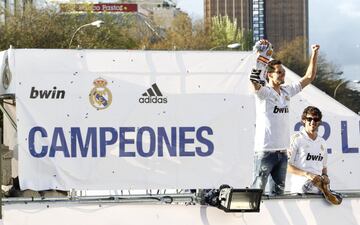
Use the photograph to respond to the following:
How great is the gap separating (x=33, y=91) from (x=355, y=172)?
4012mm

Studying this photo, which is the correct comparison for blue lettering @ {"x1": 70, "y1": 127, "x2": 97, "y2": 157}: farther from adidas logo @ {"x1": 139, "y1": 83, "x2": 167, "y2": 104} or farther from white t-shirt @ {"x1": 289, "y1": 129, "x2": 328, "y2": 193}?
white t-shirt @ {"x1": 289, "y1": 129, "x2": 328, "y2": 193}

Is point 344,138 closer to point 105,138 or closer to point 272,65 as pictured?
point 105,138

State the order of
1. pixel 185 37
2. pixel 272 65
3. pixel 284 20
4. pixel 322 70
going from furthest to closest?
pixel 284 20
pixel 322 70
pixel 185 37
pixel 272 65

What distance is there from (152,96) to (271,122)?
2.46m

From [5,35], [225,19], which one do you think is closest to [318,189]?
[5,35]

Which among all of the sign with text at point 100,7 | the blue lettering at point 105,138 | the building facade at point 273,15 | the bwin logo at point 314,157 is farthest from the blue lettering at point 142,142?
the building facade at point 273,15

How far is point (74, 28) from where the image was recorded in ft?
124

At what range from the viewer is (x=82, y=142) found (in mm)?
8516

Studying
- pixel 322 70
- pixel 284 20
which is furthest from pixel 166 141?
pixel 284 20

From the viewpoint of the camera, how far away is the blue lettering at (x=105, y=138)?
8539mm

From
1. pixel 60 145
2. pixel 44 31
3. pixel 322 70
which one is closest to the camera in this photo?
pixel 60 145

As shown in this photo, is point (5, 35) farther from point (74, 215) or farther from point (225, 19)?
point (225, 19)

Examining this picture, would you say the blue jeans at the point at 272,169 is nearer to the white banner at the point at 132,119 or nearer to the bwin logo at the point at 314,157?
the bwin logo at the point at 314,157

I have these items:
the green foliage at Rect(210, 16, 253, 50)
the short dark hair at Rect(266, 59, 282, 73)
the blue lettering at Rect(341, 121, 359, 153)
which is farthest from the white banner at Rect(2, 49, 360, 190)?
the green foliage at Rect(210, 16, 253, 50)
